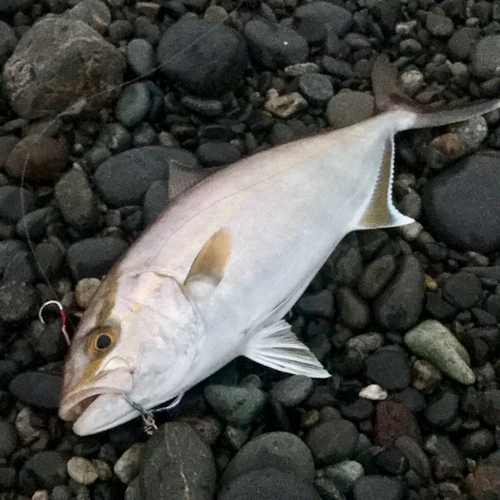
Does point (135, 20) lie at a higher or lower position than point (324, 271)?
higher

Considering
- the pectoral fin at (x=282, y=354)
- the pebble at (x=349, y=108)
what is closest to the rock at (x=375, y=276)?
the pectoral fin at (x=282, y=354)

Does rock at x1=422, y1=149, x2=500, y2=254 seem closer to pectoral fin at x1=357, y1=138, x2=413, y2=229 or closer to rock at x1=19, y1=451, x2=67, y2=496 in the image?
pectoral fin at x1=357, y1=138, x2=413, y2=229

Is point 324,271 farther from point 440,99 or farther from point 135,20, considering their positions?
point 135,20

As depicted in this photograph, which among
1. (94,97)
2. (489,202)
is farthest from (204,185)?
(489,202)

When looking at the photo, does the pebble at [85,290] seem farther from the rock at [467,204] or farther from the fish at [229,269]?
the rock at [467,204]

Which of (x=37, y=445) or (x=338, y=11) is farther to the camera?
(x=338, y=11)

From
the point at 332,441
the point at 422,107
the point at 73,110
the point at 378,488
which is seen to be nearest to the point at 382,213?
the point at 422,107
